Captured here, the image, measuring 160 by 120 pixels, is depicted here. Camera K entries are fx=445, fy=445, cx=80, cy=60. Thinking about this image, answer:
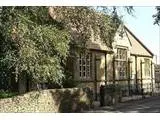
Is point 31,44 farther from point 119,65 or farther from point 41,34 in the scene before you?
point 119,65

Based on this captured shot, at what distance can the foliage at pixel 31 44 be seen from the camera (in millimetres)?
17422

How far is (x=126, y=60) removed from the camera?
3466 cm

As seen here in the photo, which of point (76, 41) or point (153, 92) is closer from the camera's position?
point (76, 41)

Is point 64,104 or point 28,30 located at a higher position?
point 28,30

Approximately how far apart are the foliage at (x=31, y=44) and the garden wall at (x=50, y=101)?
0.94 meters

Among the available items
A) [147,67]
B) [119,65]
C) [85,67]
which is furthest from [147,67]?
[85,67]

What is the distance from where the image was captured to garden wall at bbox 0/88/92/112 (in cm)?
1817

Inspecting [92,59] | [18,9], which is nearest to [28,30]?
[18,9]

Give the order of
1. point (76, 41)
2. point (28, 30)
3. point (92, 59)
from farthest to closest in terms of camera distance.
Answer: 1. point (92, 59)
2. point (76, 41)
3. point (28, 30)

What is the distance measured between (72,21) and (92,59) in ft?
31.5

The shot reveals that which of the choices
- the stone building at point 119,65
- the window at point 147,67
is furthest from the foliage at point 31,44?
the window at point 147,67

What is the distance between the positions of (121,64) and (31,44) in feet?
56.7

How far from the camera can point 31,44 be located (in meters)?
17.5
